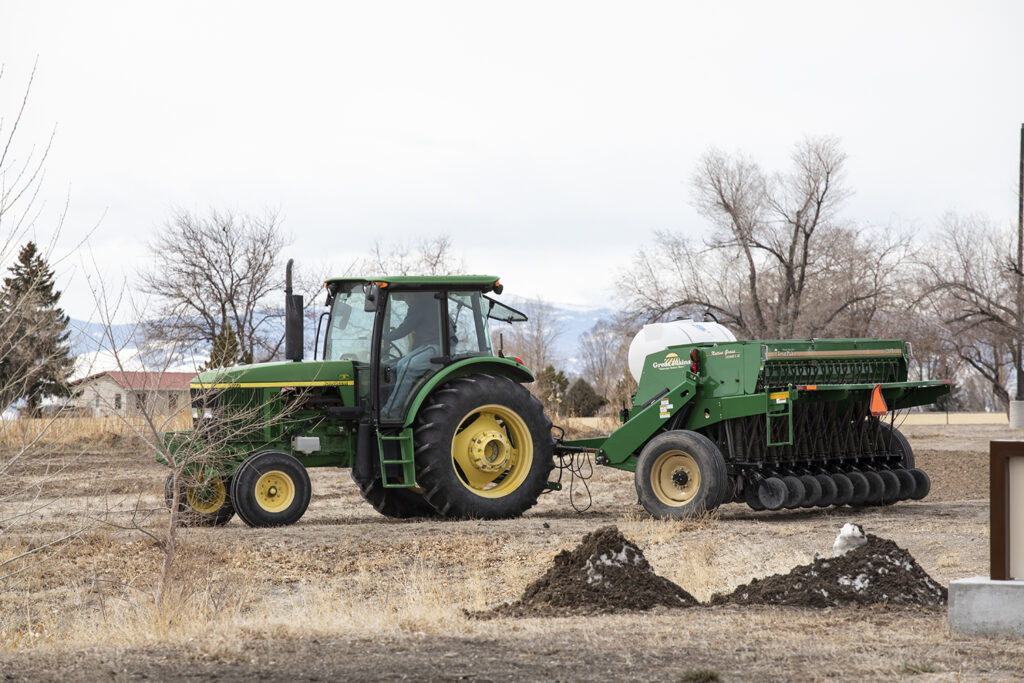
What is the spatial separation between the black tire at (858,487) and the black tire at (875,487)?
65 millimetres

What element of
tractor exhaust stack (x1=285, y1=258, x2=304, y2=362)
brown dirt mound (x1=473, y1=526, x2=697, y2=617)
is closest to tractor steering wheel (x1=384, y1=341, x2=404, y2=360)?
tractor exhaust stack (x1=285, y1=258, x2=304, y2=362)

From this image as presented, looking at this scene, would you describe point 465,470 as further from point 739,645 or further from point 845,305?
point 845,305

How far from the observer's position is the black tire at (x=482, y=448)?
12.6m

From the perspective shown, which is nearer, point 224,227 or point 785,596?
point 785,596

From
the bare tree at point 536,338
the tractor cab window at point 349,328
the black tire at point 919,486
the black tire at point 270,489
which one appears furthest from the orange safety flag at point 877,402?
the bare tree at point 536,338

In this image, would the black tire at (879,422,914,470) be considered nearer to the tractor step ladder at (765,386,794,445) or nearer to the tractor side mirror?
the tractor step ladder at (765,386,794,445)

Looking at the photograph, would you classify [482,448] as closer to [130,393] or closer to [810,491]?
[810,491]

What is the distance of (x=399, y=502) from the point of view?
14086 mm

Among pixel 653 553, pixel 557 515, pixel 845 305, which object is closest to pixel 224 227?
pixel 845 305

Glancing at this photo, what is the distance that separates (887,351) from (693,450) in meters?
3.01

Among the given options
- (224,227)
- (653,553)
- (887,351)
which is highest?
(224,227)

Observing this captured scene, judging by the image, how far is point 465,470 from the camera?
13.1 m

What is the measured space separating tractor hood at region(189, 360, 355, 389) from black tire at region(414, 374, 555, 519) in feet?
3.33

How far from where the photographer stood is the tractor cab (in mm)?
12648
